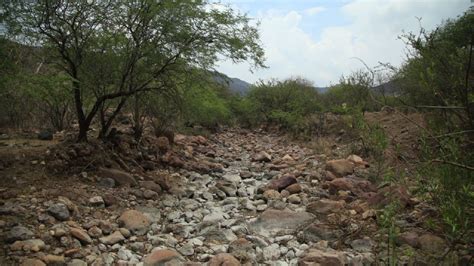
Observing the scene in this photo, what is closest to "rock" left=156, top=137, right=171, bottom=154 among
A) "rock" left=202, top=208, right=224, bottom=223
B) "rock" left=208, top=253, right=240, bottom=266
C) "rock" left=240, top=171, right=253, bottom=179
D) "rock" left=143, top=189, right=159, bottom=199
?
"rock" left=240, top=171, right=253, bottom=179

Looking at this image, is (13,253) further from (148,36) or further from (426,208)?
(426,208)

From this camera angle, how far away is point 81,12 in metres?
6.51

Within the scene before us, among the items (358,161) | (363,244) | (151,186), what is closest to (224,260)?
(363,244)

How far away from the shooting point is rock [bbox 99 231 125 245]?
489 cm

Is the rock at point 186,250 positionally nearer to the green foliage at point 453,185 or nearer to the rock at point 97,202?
the rock at point 97,202

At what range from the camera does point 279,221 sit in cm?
587

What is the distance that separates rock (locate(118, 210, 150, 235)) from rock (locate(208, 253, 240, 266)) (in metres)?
1.44

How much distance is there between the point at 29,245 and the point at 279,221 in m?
3.37

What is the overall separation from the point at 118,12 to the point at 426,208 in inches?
233

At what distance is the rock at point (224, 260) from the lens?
429cm

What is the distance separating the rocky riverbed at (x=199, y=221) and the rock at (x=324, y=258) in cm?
1

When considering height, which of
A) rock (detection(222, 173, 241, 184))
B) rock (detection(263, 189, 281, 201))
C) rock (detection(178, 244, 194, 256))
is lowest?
rock (detection(178, 244, 194, 256))

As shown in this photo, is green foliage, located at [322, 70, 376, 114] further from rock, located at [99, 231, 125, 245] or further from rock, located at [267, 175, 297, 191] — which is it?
rock, located at [99, 231, 125, 245]

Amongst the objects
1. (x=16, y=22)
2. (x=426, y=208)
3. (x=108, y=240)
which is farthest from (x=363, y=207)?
(x=16, y=22)
